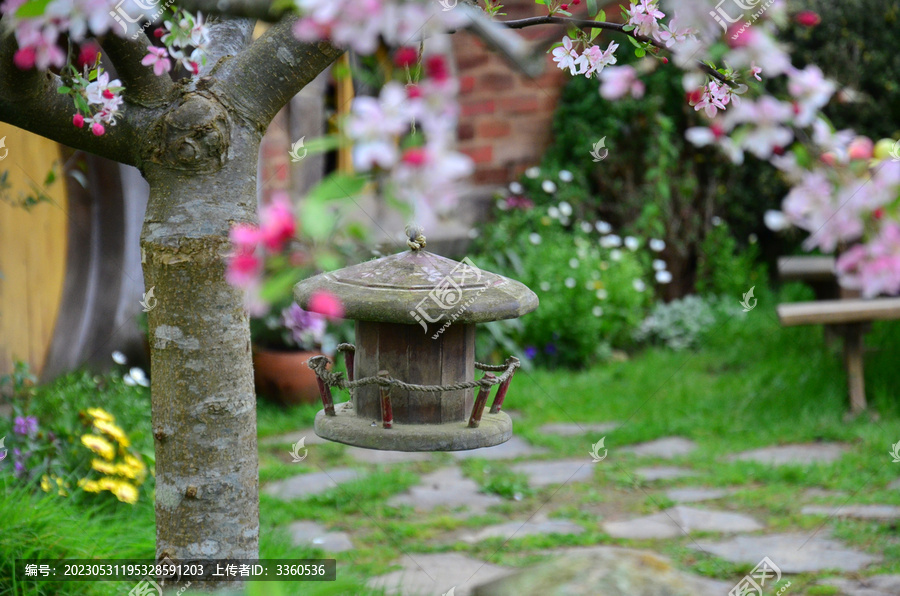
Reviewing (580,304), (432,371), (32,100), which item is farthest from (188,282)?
(580,304)

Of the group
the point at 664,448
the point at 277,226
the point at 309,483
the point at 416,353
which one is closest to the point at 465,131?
the point at 664,448

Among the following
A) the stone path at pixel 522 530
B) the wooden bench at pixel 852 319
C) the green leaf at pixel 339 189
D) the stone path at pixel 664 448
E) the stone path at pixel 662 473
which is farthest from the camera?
the wooden bench at pixel 852 319

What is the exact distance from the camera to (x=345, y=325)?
5.25 meters

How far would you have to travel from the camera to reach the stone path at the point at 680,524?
3502 mm

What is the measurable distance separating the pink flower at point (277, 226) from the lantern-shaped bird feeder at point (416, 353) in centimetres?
106

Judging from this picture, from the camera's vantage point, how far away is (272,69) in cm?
194

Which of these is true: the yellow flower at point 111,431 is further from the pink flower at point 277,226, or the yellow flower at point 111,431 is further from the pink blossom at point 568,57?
the pink flower at point 277,226

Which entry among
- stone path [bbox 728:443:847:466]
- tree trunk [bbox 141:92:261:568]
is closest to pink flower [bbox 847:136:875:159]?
tree trunk [bbox 141:92:261:568]

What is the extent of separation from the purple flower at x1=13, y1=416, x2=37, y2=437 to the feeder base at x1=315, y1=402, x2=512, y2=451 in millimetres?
1637

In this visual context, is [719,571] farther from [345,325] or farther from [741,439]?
[345,325]

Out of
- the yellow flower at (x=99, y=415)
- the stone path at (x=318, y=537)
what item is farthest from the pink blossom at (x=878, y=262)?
the yellow flower at (x=99, y=415)

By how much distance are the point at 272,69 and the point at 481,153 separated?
5.00m

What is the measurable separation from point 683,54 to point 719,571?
2.17m

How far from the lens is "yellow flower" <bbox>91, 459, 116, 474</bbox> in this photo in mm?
3074
